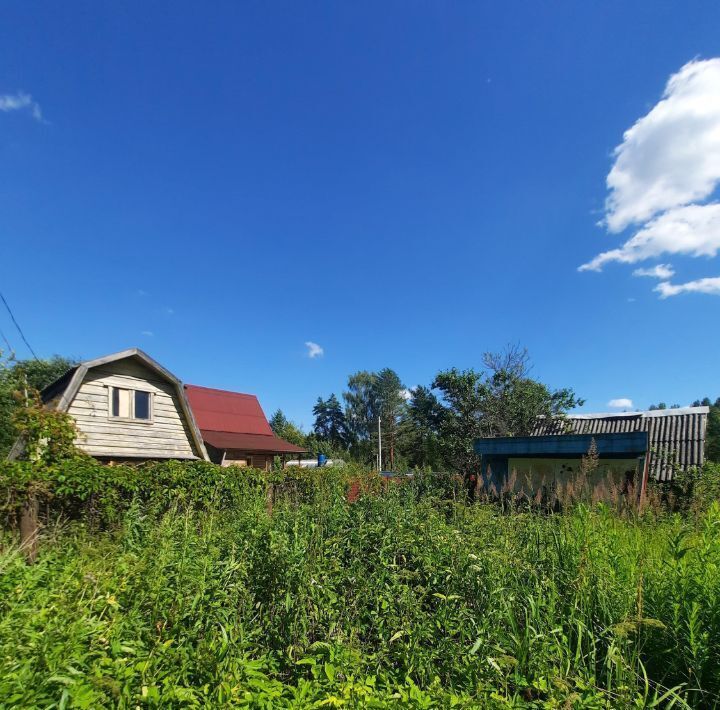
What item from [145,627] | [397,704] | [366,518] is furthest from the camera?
[366,518]

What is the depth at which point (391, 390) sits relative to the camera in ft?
190

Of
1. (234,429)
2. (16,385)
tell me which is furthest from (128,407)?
(234,429)

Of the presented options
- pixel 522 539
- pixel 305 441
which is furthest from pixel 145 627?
pixel 305 441

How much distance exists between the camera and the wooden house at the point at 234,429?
18.3 metres

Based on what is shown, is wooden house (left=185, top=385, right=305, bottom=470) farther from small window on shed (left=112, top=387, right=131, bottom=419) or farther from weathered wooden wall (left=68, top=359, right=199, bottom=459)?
small window on shed (left=112, top=387, right=131, bottom=419)

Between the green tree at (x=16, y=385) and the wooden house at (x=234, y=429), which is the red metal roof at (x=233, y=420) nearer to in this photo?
the wooden house at (x=234, y=429)

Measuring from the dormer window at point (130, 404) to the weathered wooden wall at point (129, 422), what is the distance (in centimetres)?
14

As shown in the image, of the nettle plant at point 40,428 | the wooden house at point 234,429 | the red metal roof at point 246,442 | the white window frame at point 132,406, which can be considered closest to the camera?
the nettle plant at point 40,428

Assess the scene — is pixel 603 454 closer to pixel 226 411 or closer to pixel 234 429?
pixel 234 429

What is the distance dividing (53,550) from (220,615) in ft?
7.85

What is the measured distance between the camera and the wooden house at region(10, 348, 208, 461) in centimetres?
1070

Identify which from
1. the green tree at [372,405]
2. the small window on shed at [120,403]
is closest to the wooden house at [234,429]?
the small window on shed at [120,403]

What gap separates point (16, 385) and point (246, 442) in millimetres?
8762

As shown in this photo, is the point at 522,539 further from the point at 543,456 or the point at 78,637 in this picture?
the point at 543,456
